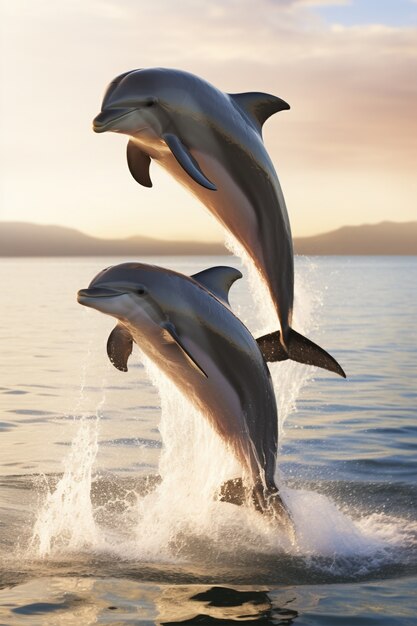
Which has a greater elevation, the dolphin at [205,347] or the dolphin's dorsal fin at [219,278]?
the dolphin's dorsal fin at [219,278]

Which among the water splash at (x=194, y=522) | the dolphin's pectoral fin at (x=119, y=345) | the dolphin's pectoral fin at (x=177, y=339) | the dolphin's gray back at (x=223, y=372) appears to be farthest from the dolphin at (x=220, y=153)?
the dolphin's pectoral fin at (x=119, y=345)

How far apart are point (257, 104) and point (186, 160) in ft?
4.43

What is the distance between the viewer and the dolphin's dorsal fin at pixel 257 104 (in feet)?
28.8

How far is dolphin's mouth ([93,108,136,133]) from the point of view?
771cm

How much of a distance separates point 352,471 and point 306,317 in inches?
209

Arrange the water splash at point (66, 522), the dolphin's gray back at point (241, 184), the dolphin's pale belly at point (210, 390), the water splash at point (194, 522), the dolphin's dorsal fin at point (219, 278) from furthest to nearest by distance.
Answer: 1. the water splash at point (66, 522)
2. the water splash at point (194, 522)
3. the dolphin's dorsal fin at point (219, 278)
4. the dolphin's pale belly at point (210, 390)
5. the dolphin's gray back at point (241, 184)

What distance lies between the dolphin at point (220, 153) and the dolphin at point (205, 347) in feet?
1.31

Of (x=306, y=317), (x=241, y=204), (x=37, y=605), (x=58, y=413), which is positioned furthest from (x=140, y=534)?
(x=58, y=413)

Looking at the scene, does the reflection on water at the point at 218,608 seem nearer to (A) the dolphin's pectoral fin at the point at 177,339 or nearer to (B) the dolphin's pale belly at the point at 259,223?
(A) the dolphin's pectoral fin at the point at 177,339

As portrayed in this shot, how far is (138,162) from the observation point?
27.7ft

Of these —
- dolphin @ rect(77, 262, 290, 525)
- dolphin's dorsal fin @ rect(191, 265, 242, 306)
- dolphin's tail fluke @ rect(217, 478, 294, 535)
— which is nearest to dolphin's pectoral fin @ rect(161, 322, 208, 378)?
dolphin @ rect(77, 262, 290, 525)

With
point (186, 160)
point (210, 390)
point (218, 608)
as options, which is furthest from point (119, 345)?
point (218, 608)

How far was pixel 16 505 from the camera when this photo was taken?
1242cm

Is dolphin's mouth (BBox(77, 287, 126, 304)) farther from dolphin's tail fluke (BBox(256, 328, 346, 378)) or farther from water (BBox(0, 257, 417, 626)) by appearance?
dolphin's tail fluke (BBox(256, 328, 346, 378))
